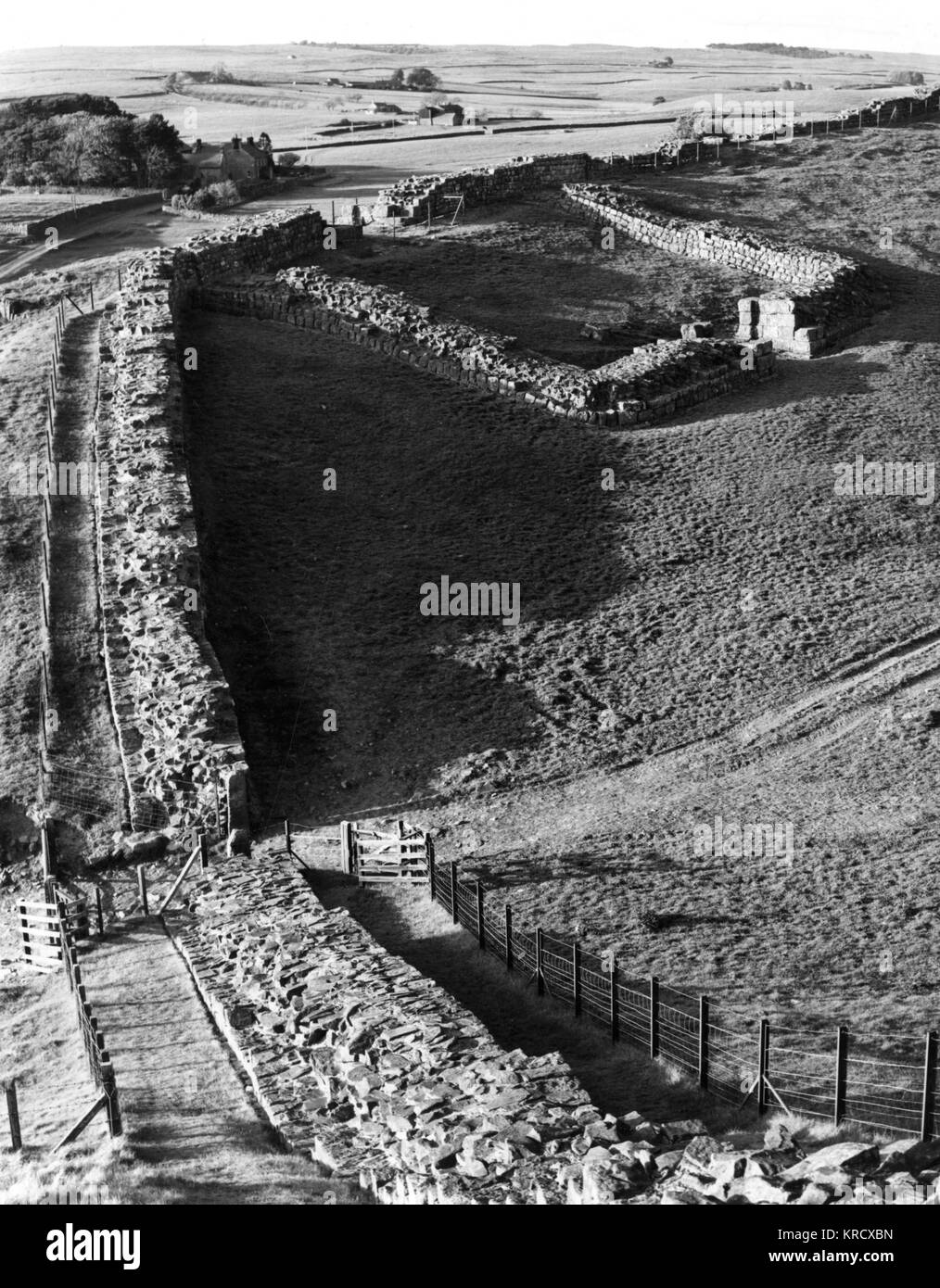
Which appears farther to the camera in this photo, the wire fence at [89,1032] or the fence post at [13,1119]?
the wire fence at [89,1032]

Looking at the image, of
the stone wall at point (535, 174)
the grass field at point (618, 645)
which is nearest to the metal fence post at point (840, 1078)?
the grass field at point (618, 645)

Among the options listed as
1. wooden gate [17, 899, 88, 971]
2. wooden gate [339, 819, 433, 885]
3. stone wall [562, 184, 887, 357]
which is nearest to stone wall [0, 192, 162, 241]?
stone wall [562, 184, 887, 357]

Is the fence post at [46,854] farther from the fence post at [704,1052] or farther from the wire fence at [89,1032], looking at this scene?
the fence post at [704,1052]

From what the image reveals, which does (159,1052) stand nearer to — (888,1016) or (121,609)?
(888,1016)

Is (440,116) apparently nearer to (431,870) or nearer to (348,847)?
(348,847)

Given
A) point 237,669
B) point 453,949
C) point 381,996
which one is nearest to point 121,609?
point 237,669

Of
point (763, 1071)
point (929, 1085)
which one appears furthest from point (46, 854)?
point (929, 1085)

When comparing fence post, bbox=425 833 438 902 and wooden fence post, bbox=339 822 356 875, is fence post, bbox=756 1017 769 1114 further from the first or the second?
wooden fence post, bbox=339 822 356 875
